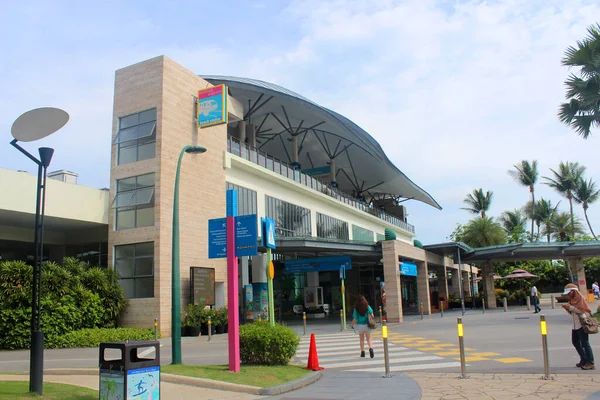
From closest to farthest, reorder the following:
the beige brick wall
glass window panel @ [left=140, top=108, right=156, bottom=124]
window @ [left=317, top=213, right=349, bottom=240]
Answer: the beige brick wall
glass window panel @ [left=140, top=108, right=156, bottom=124]
window @ [left=317, top=213, right=349, bottom=240]

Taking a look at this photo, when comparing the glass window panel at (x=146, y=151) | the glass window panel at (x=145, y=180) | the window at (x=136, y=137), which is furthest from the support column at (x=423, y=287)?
the window at (x=136, y=137)

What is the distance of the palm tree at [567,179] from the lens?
65.9 metres

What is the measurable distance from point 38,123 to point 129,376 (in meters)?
4.49

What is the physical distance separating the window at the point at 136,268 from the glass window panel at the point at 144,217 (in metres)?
0.90

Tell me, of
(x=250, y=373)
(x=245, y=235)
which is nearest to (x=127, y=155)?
(x=245, y=235)

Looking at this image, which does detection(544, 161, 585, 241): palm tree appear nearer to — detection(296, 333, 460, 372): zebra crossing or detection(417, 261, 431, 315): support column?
detection(417, 261, 431, 315): support column

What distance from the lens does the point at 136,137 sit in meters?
24.2

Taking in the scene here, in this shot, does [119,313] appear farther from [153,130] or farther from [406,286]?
[406,286]

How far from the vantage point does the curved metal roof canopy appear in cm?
3406

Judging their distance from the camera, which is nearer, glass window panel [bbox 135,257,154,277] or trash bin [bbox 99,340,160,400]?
trash bin [bbox 99,340,160,400]

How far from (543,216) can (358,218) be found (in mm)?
36108

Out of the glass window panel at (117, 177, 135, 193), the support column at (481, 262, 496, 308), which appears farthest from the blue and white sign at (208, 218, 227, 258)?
the support column at (481, 262, 496, 308)

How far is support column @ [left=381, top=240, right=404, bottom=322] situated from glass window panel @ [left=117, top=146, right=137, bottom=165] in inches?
554

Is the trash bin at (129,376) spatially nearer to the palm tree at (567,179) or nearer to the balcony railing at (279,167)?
the balcony railing at (279,167)
